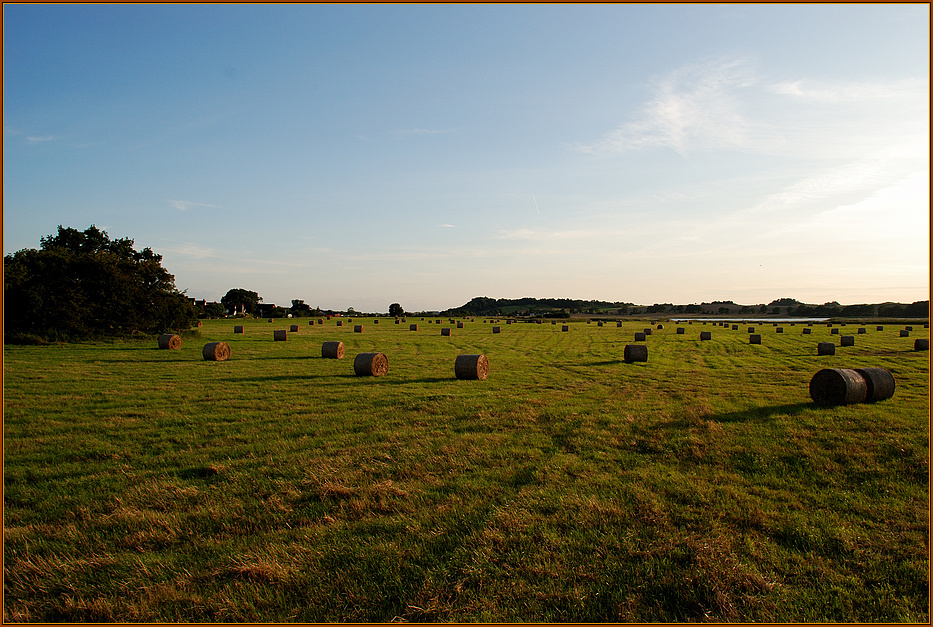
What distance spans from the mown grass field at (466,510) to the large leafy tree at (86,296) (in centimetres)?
2825

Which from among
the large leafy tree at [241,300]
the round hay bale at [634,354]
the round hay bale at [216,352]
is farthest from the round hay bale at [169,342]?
the large leafy tree at [241,300]

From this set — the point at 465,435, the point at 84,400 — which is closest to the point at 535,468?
the point at 465,435

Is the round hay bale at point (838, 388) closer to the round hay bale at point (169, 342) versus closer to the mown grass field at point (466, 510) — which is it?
the mown grass field at point (466, 510)

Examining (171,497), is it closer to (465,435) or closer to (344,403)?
(465,435)

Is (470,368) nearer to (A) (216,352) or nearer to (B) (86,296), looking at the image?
(A) (216,352)

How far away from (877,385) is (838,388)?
160 centimetres

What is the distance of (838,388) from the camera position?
46.6ft

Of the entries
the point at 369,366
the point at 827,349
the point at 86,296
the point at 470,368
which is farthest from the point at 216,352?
the point at 827,349

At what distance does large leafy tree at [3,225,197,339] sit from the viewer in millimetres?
36188

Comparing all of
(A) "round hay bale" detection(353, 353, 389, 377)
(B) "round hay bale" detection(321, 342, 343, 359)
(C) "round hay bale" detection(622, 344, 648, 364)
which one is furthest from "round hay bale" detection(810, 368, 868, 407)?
(B) "round hay bale" detection(321, 342, 343, 359)

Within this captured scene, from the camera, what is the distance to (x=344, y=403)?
15.0 metres

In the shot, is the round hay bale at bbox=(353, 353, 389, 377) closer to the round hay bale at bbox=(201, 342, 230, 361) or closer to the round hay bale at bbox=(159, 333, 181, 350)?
the round hay bale at bbox=(201, 342, 230, 361)

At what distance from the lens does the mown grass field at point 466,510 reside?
5.27 meters

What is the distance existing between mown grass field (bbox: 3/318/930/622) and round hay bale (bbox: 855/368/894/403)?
1.36 feet
